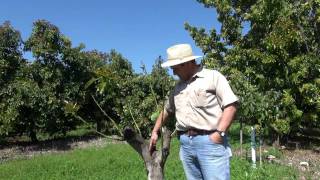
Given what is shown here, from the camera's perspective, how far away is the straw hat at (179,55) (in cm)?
490

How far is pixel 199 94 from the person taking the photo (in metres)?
4.87

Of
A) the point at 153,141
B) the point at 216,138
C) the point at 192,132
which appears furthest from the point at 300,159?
the point at 216,138

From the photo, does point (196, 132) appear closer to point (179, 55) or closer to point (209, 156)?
point (209, 156)

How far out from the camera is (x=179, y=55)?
16.3 feet

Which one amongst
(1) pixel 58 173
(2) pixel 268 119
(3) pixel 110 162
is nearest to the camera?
(1) pixel 58 173

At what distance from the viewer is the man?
4.77 m

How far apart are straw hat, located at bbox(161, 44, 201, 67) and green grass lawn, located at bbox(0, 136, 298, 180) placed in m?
4.42

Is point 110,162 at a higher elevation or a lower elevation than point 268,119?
lower

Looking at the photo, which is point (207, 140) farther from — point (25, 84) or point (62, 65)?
point (62, 65)

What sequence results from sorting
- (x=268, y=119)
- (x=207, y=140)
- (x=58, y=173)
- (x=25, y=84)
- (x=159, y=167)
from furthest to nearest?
(x=25, y=84) < (x=268, y=119) < (x=58, y=173) < (x=159, y=167) < (x=207, y=140)

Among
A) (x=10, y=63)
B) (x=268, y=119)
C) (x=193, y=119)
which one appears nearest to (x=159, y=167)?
(x=193, y=119)

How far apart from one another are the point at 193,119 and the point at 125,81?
2137cm

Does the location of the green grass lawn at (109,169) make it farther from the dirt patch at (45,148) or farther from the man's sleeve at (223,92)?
the man's sleeve at (223,92)

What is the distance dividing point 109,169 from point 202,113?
8.25 meters
